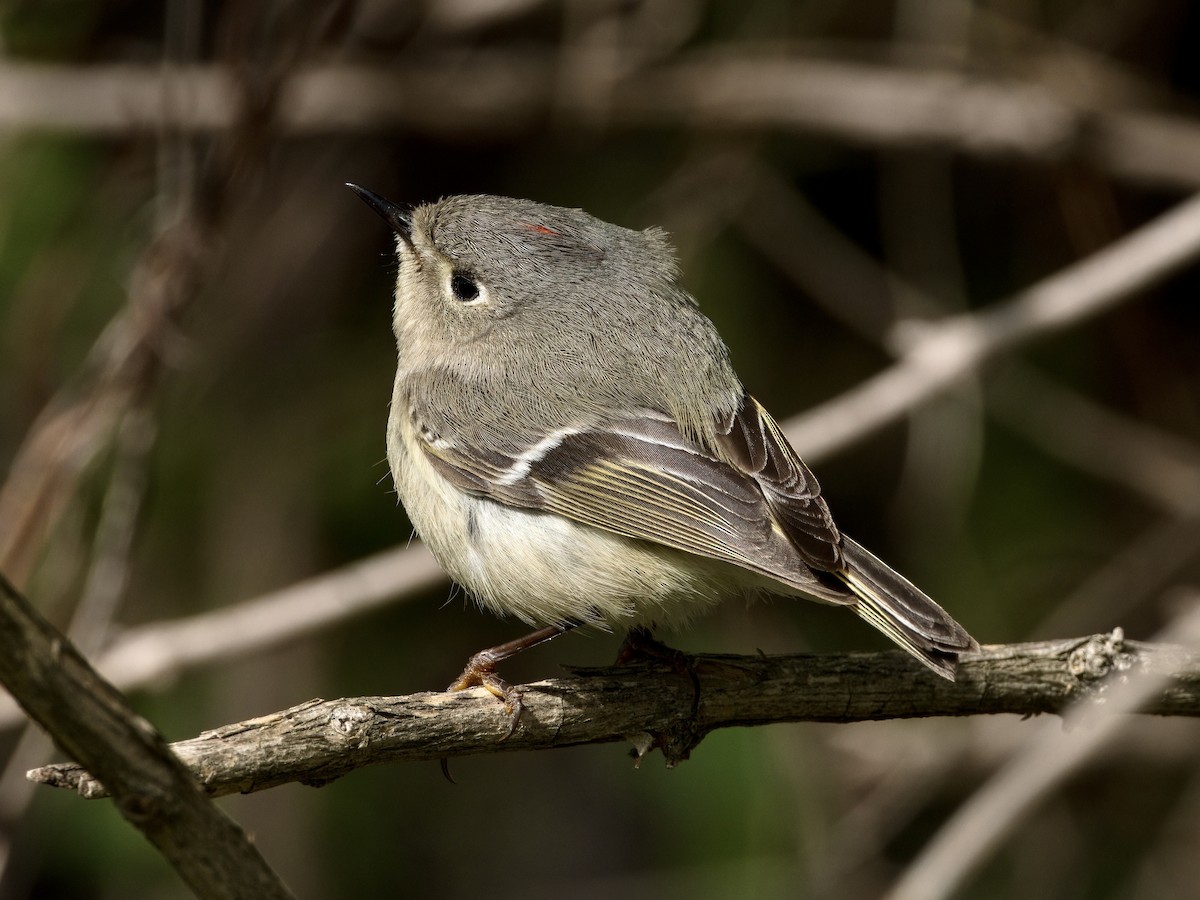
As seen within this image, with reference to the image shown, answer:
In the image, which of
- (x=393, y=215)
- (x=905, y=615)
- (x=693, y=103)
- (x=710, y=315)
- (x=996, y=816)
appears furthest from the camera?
(x=693, y=103)

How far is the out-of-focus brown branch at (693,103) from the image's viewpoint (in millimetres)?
4000

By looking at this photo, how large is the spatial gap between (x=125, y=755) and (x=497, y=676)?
0.90 meters

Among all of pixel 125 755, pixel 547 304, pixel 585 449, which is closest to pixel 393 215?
pixel 547 304

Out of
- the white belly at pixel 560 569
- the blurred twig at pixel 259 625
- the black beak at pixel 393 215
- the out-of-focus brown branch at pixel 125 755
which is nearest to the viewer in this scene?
the out-of-focus brown branch at pixel 125 755

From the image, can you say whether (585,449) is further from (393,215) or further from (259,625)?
(259,625)

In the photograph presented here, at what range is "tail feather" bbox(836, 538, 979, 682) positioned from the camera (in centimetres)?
207

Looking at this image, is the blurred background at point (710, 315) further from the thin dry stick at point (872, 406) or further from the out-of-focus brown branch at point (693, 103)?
the thin dry stick at point (872, 406)

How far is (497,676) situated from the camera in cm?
215

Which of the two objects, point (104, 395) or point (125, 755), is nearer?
point (125, 755)

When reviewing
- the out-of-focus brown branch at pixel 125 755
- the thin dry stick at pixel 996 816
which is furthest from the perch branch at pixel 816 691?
the out-of-focus brown branch at pixel 125 755

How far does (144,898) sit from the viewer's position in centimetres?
363

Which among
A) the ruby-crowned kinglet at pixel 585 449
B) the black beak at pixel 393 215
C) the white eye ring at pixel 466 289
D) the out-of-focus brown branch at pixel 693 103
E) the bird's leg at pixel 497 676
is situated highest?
the out-of-focus brown branch at pixel 693 103

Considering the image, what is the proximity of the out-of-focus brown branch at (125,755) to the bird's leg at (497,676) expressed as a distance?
661mm

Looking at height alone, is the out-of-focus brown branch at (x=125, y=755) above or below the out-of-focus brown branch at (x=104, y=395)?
below
